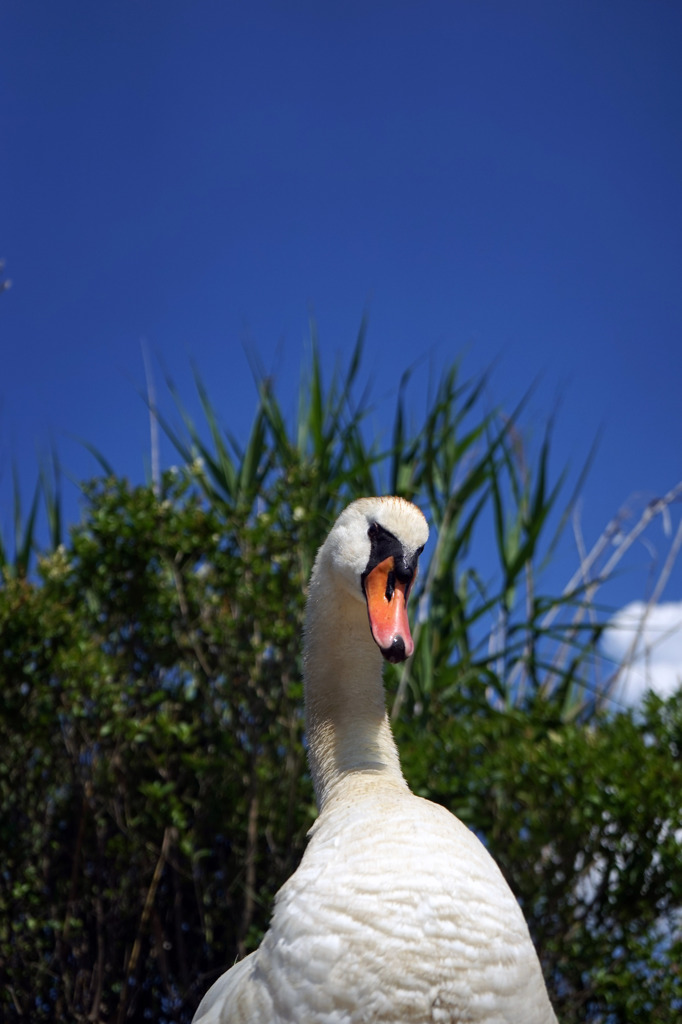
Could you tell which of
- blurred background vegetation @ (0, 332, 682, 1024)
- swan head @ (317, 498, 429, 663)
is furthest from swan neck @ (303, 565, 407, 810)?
blurred background vegetation @ (0, 332, 682, 1024)

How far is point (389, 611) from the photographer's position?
1.96 meters

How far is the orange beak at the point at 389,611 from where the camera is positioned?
1.84 m

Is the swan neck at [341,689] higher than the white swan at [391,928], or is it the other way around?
the swan neck at [341,689]

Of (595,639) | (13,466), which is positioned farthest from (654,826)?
(13,466)

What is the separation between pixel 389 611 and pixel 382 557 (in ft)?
0.47

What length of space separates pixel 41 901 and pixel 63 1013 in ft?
1.73

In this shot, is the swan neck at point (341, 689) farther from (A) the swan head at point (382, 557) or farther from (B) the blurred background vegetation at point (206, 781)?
(B) the blurred background vegetation at point (206, 781)

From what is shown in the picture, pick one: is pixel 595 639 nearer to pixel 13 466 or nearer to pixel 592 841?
pixel 592 841

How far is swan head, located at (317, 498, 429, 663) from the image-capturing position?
6.40 ft

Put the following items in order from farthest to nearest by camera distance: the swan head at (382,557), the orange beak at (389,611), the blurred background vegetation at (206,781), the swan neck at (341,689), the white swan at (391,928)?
1. the blurred background vegetation at (206,781)
2. the swan neck at (341,689)
3. the swan head at (382,557)
4. the orange beak at (389,611)
5. the white swan at (391,928)

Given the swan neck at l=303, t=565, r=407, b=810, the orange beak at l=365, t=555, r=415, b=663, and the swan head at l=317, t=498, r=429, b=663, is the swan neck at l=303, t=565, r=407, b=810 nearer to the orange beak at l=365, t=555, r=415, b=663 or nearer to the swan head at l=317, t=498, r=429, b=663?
the swan head at l=317, t=498, r=429, b=663

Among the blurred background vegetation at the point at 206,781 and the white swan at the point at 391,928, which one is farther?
the blurred background vegetation at the point at 206,781

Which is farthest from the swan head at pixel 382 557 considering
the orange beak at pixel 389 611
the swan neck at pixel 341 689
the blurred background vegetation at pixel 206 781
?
the blurred background vegetation at pixel 206 781

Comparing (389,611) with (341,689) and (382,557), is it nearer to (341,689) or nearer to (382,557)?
(382,557)
